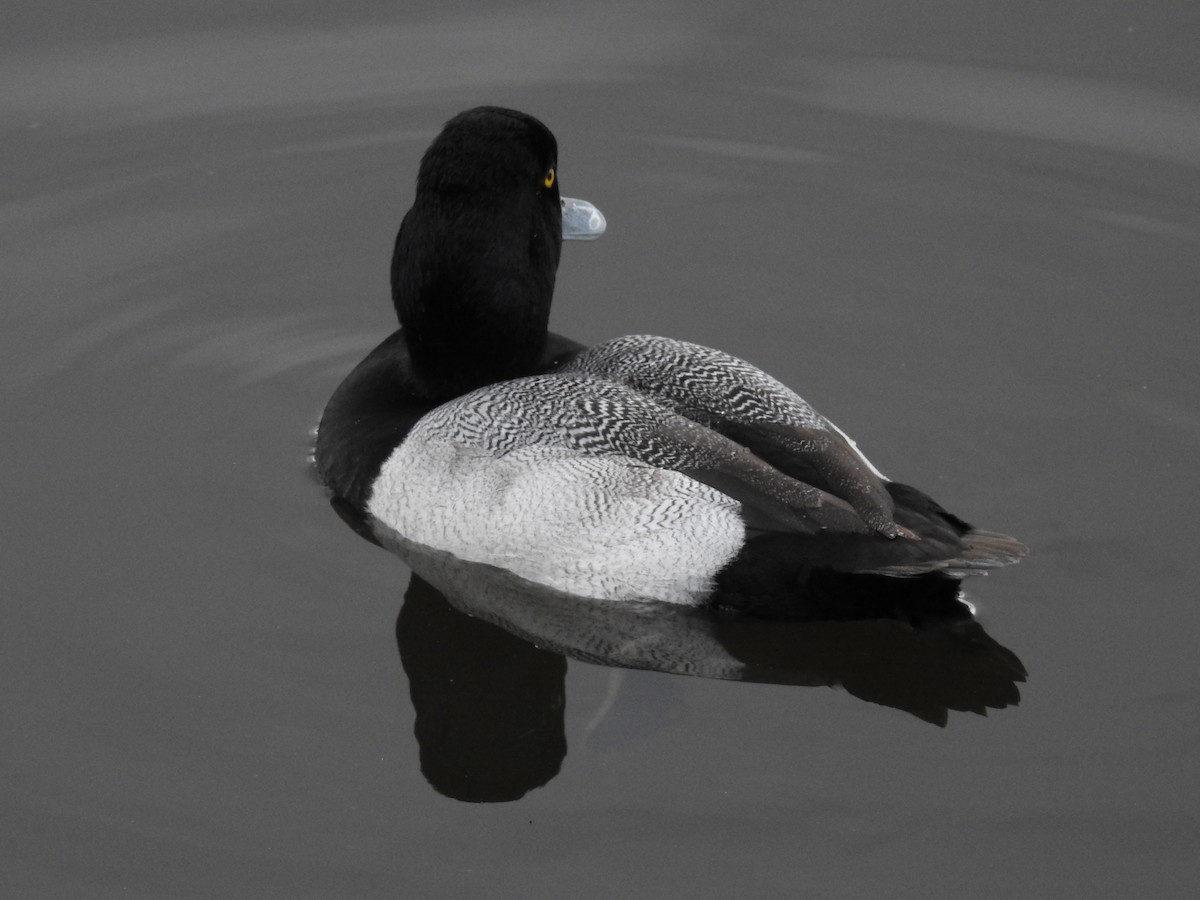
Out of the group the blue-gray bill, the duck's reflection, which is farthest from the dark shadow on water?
the blue-gray bill

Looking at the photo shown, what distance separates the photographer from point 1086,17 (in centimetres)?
1020

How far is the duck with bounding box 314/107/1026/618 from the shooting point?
582 cm

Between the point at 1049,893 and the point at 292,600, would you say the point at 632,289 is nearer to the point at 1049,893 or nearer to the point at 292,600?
the point at 292,600

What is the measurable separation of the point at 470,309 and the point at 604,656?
1.41 metres

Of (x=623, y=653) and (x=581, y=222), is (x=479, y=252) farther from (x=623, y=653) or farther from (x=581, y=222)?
(x=623, y=653)

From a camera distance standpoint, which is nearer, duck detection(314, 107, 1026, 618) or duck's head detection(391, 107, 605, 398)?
duck detection(314, 107, 1026, 618)

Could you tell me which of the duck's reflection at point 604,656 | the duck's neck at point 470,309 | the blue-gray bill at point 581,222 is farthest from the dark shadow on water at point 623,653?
the blue-gray bill at point 581,222

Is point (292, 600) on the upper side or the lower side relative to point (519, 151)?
lower

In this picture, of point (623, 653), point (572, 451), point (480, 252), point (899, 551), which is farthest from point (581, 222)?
point (899, 551)

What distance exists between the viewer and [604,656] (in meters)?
6.01

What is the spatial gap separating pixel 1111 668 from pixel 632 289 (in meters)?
3.20

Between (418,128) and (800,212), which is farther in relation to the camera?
(418,128)

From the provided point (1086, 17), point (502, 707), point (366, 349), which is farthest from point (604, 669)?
point (1086, 17)

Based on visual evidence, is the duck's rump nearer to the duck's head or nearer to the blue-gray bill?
the duck's head
